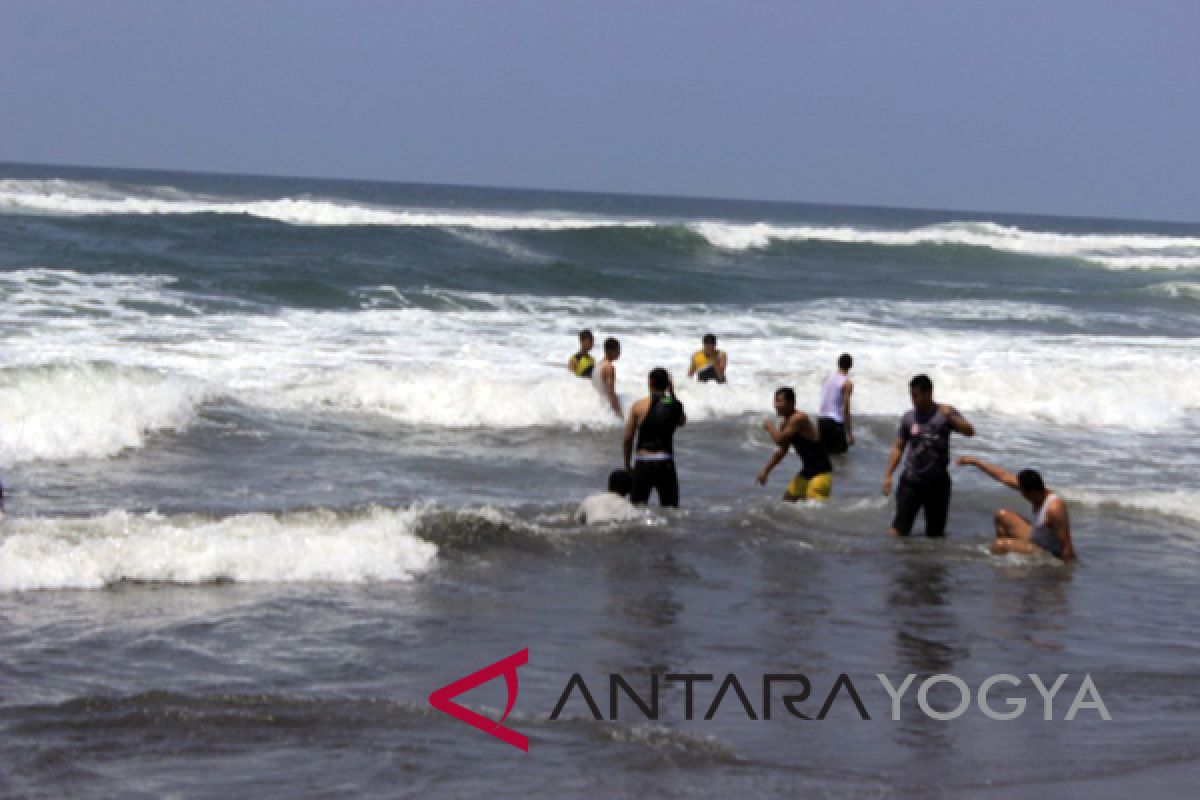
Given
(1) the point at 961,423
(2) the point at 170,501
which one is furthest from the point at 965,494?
(2) the point at 170,501

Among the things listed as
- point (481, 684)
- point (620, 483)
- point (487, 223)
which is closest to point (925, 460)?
point (620, 483)

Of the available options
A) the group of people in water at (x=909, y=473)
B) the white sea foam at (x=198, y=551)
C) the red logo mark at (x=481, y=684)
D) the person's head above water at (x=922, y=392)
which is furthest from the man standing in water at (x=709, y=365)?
the red logo mark at (x=481, y=684)

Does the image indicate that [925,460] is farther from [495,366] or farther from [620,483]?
[495,366]

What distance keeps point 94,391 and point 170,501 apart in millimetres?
4504

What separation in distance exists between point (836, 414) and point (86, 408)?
7.89 metres

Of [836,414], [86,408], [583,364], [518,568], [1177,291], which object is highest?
[1177,291]

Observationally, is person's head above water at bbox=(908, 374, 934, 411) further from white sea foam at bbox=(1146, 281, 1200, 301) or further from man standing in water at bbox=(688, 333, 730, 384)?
white sea foam at bbox=(1146, 281, 1200, 301)

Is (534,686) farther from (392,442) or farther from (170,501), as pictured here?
(392,442)

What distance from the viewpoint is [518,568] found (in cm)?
1001

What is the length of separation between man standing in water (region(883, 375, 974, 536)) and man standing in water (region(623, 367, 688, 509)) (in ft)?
5.51

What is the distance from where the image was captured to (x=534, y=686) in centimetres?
731

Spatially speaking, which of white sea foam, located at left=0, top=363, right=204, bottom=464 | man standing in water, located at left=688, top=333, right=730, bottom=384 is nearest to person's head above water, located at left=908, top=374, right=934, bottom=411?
man standing in water, located at left=688, top=333, right=730, bottom=384

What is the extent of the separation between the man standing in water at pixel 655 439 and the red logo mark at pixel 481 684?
139 inches

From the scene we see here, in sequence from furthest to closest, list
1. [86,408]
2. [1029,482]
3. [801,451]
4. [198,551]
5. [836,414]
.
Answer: [836,414] < [86,408] < [801,451] < [1029,482] < [198,551]
